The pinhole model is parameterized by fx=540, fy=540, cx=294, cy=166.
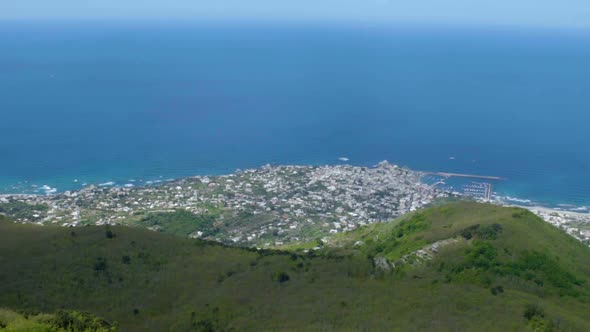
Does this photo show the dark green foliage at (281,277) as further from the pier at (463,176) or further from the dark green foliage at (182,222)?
the pier at (463,176)

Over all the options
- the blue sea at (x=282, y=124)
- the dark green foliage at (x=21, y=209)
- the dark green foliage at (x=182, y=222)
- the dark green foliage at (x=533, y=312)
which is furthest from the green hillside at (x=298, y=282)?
the blue sea at (x=282, y=124)

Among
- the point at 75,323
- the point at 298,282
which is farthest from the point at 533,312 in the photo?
the point at 75,323

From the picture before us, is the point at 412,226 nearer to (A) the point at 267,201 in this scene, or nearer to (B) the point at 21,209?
(A) the point at 267,201

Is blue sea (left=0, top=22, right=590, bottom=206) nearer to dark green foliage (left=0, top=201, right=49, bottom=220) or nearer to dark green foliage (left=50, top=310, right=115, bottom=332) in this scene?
dark green foliage (left=0, top=201, right=49, bottom=220)

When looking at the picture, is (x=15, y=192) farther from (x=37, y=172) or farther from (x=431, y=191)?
(x=431, y=191)

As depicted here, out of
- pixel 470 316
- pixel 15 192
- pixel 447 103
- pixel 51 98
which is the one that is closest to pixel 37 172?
pixel 15 192
